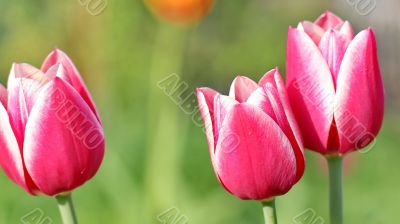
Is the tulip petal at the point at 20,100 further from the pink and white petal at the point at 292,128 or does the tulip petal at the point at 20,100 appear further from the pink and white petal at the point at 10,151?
the pink and white petal at the point at 292,128

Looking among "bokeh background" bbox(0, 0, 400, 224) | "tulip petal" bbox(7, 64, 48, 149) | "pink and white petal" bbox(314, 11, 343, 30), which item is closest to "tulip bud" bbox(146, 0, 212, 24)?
"bokeh background" bbox(0, 0, 400, 224)

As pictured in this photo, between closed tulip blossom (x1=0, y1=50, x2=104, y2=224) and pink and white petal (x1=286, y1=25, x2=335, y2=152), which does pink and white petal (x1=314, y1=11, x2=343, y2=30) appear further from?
closed tulip blossom (x1=0, y1=50, x2=104, y2=224)

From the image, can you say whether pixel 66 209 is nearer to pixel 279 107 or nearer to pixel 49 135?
pixel 49 135

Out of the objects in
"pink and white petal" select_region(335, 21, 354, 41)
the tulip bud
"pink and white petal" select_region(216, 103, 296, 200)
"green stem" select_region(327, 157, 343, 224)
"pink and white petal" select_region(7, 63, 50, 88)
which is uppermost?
the tulip bud


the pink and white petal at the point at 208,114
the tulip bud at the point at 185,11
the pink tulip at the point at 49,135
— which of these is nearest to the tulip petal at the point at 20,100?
the pink tulip at the point at 49,135

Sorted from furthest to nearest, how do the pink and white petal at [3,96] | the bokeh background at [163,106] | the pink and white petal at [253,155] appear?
the bokeh background at [163,106] < the pink and white petal at [3,96] < the pink and white petal at [253,155]

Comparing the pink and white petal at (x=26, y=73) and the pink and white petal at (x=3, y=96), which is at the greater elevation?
the pink and white petal at (x=26, y=73)
